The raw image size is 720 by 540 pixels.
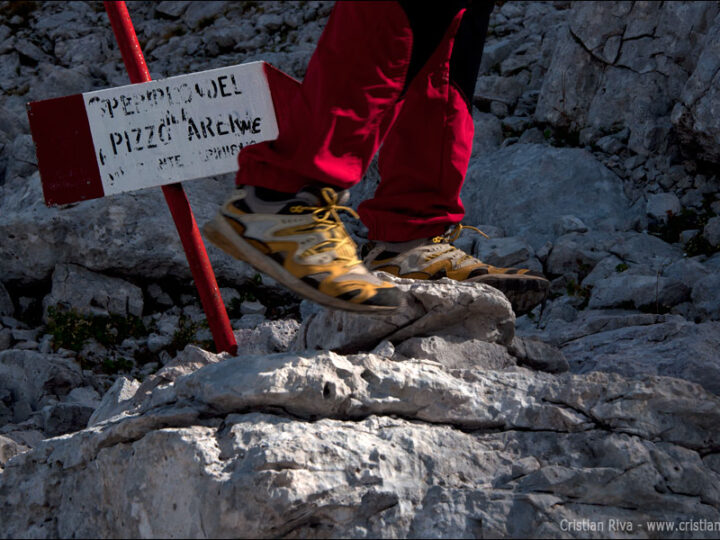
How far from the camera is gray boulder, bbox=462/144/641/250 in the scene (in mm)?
5852

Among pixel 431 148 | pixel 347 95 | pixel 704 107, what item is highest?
pixel 347 95

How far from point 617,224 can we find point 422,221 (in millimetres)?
3370

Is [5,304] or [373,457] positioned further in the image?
[5,304]

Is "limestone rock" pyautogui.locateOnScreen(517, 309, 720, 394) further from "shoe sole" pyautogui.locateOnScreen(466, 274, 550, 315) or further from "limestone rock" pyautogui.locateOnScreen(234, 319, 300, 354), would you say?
"limestone rock" pyautogui.locateOnScreen(234, 319, 300, 354)

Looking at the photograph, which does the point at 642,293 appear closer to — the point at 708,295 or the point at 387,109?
the point at 708,295

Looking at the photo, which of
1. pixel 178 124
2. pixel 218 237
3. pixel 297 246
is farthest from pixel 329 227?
pixel 178 124

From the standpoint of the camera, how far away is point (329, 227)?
239cm

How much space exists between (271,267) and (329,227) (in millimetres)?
247

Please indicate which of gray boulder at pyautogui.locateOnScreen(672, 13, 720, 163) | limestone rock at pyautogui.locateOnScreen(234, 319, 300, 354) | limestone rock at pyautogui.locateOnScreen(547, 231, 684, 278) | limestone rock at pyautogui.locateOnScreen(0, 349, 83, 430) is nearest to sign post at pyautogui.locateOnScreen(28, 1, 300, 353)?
limestone rock at pyautogui.locateOnScreen(234, 319, 300, 354)

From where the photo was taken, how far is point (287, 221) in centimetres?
232

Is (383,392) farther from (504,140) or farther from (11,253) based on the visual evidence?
(504,140)

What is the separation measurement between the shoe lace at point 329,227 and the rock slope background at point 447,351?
370 mm

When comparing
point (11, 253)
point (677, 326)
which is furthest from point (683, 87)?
point (11, 253)

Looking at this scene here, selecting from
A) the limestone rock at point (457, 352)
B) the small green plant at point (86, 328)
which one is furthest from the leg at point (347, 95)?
the small green plant at point (86, 328)
